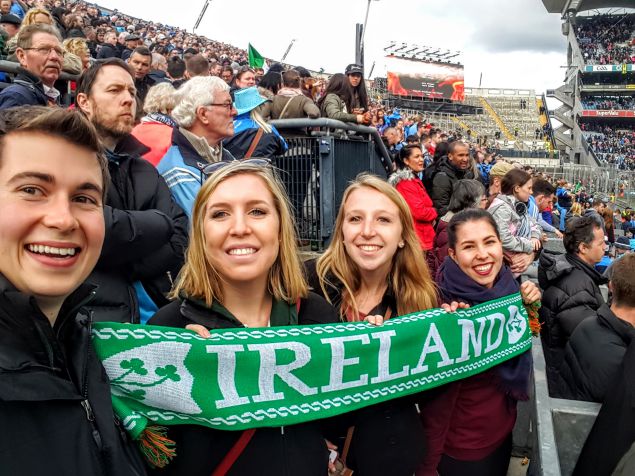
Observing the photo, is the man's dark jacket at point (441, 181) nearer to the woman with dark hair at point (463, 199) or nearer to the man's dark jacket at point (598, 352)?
the woman with dark hair at point (463, 199)

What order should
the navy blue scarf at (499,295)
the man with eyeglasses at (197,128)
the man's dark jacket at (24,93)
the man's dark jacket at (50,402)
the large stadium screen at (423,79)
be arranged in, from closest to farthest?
the man's dark jacket at (50,402), the navy blue scarf at (499,295), the man with eyeglasses at (197,128), the man's dark jacket at (24,93), the large stadium screen at (423,79)

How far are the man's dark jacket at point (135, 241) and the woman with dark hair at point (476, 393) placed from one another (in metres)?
1.38

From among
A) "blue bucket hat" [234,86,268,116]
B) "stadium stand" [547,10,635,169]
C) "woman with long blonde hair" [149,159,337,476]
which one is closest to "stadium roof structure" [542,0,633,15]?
"stadium stand" [547,10,635,169]

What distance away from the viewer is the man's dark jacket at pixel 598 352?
267cm

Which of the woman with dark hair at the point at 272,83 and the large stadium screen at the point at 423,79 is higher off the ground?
the large stadium screen at the point at 423,79

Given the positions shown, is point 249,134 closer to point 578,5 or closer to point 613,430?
point 613,430

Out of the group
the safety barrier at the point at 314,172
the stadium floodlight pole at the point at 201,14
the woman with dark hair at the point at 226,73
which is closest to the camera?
the safety barrier at the point at 314,172

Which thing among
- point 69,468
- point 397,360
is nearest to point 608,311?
point 397,360

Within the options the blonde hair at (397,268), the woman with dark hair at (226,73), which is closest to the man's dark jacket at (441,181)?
the blonde hair at (397,268)

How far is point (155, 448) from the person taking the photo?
1613 mm

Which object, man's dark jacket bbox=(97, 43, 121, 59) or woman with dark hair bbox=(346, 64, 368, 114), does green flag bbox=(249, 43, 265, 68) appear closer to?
man's dark jacket bbox=(97, 43, 121, 59)

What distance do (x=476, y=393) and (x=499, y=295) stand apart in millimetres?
510

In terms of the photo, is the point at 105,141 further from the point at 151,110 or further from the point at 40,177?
the point at 40,177

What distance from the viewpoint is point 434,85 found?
172 ft
